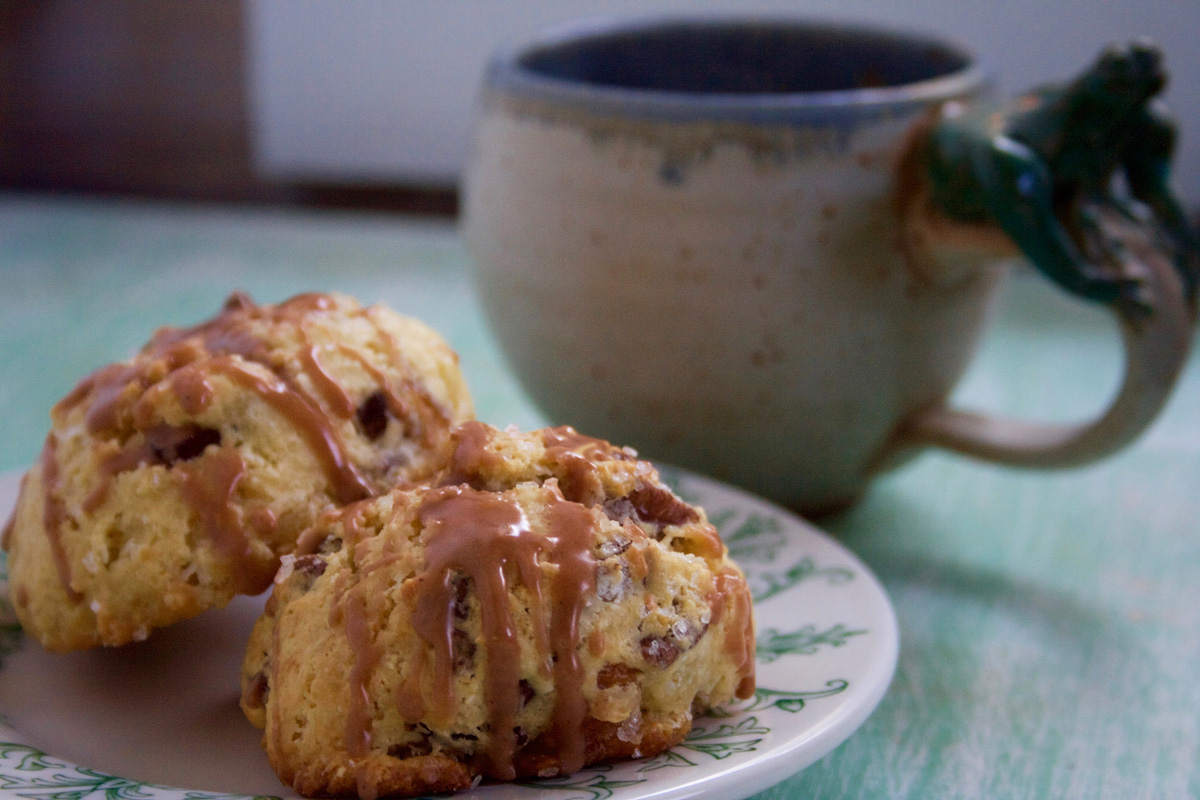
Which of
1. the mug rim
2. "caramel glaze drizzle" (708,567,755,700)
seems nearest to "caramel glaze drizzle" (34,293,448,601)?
"caramel glaze drizzle" (708,567,755,700)

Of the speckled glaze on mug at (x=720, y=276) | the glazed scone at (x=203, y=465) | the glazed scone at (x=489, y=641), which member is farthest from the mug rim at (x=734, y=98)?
the glazed scone at (x=489, y=641)

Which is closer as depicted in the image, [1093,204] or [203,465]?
[203,465]

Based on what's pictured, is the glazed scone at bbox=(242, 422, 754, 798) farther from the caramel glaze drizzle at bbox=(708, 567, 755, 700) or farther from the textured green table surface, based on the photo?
the textured green table surface

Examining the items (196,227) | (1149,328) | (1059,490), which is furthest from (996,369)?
(196,227)

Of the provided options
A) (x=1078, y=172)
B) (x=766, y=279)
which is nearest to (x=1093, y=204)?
(x=1078, y=172)

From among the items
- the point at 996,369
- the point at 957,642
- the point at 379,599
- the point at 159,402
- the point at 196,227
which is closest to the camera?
the point at 379,599

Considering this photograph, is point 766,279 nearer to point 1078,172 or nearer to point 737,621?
point 1078,172

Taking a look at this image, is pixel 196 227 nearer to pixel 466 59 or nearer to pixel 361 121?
pixel 361 121
